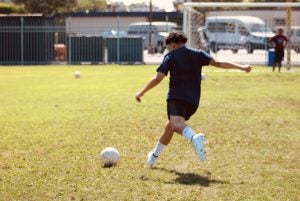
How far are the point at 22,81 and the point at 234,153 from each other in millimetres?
15192

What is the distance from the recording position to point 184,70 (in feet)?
24.4

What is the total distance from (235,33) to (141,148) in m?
25.1

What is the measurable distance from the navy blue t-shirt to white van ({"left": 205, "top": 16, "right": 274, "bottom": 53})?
976 inches

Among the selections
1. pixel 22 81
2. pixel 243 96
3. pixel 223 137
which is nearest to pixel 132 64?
pixel 22 81

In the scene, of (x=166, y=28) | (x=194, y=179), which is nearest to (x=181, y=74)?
(x=194, y=179)

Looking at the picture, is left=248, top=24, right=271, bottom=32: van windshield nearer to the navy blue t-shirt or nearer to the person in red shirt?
the person in red shirt

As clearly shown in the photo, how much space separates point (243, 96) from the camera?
16.2m

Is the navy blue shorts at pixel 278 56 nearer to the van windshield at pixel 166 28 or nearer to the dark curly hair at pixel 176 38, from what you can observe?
the van windshield at pixel 166 28

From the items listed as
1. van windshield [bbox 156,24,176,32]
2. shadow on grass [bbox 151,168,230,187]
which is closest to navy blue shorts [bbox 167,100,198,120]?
shadow on grass [bbox 151,168,230,187]

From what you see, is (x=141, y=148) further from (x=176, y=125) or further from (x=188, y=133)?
(x=188, y=133)

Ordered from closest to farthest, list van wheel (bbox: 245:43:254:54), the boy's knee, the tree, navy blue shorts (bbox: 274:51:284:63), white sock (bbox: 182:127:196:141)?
white sock (bbox: 182:127:196:141) → the boy's knee → navy blue shorts (bbox: 274:51:284:63) → van wheel (bbox: 245:43:254:54) → the tree

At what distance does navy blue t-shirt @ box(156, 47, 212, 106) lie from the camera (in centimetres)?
743

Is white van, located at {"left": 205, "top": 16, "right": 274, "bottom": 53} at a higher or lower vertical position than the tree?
lower

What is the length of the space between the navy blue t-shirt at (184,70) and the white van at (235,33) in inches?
976
